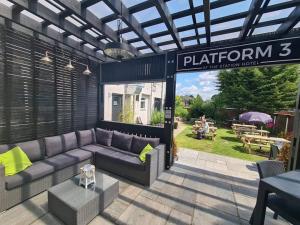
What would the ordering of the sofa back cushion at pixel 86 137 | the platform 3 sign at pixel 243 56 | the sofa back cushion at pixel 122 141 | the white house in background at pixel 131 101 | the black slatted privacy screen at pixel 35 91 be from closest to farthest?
the platform 3 sign at pixel 243 56 < the black slatted privacy screen at pixel 35 91 < the sofa back cushion at pixel 122 141 < the sofa back cushion at pixel 86 137 < the white house in background at pixel 131 101

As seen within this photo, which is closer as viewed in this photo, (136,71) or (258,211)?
(258,211)

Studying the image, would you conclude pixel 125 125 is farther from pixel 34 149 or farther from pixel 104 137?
pixel 34 149

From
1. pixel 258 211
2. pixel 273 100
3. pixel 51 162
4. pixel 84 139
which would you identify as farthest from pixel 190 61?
pixel 273 100

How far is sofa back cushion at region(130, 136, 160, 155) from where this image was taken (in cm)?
394

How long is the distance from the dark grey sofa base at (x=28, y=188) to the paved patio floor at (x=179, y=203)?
0.09m

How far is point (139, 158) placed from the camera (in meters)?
3.58

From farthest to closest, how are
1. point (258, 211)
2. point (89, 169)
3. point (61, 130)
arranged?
point (61, 130) < point (89, 169) < point (258, 211)

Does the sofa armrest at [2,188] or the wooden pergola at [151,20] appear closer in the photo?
the sofa armrest at [2,188]

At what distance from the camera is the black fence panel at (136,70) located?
4.23 m

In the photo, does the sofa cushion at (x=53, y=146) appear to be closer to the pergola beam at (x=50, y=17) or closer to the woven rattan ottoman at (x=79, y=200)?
the woven rattan ottoman at (x=79, y=200)

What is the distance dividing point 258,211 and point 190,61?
306 centimetres

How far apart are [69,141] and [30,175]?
4.54 feet

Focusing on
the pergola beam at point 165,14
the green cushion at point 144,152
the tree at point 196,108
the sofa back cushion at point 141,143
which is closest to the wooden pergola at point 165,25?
the pergola beam at point 165,14

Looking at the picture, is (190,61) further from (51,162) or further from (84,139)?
(51,162)
